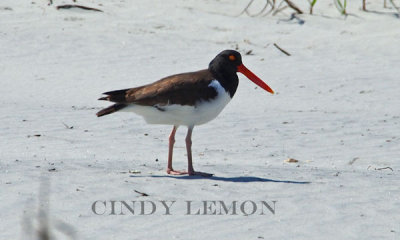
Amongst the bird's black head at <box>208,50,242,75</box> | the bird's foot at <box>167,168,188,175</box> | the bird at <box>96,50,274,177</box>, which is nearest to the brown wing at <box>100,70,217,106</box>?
the bird at <box>96,50,274,177</box>

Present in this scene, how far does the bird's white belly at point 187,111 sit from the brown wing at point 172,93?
1.7 inches

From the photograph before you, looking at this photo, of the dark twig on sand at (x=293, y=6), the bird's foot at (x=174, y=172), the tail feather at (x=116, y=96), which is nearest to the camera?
the tail feather at (x=116, y=96)

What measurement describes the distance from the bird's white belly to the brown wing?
0.14 feet

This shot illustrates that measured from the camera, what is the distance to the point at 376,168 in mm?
8875

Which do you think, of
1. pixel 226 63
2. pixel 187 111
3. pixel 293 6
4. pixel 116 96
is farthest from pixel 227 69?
pixel 293 6

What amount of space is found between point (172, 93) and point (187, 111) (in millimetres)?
221

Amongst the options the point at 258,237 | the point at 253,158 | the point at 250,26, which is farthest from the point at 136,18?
the point at 258,237

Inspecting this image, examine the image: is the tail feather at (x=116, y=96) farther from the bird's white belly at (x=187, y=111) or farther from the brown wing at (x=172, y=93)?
the bird's white belly at (x=187, y=111)

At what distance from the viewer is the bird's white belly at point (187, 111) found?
780cm

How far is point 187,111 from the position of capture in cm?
782

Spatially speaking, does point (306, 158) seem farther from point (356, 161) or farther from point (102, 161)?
point (102, 161)

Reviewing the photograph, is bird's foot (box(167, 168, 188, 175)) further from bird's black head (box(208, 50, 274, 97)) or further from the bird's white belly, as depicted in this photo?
bird's black head (box(208, 50, 274, 97))

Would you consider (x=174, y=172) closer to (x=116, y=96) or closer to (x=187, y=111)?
(x=187, y=111)

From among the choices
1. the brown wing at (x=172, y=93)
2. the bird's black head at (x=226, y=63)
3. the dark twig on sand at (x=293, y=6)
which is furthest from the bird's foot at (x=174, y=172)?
the dark twig on sand at (x=293, y=6)
